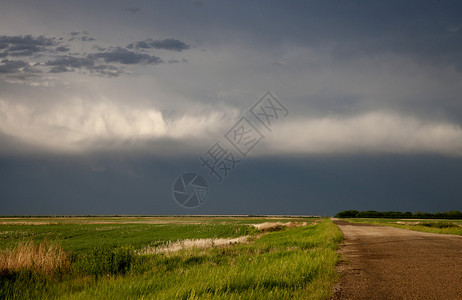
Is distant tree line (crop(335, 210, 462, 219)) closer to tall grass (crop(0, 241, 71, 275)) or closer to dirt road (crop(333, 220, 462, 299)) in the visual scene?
dirt road (crop(333, 220, 462, 299))

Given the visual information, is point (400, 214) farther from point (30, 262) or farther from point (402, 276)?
point (30, 262)

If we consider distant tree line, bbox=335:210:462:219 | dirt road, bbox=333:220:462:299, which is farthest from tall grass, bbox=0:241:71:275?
distant tree line, bbox=335:210:462:219

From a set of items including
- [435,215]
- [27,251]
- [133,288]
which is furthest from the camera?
[435,215]

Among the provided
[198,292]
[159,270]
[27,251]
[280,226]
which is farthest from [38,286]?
[280,226]

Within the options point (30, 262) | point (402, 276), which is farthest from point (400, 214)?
point (30, 262)

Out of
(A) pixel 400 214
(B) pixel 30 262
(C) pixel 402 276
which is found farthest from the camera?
(A) pixel 400 214

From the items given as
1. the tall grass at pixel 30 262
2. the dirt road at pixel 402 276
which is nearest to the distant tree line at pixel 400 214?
the dirt road at pixel 402 276

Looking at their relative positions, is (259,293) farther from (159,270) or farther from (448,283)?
(159,270)

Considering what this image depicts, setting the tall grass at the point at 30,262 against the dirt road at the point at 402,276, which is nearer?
the dirt road at the point at 402,276

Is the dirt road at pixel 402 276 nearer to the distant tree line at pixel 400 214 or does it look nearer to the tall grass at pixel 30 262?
the tall grass at pixel 30 262

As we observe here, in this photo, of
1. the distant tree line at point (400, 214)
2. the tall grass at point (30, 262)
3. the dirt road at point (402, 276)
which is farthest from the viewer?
the distant tree line at point (400, 214)

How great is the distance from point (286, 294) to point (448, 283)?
13.5ft

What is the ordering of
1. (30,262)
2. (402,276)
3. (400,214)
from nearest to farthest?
1. (402,276)
2. (30,262)
3. (400,214)

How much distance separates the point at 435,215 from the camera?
14088 centimetres
